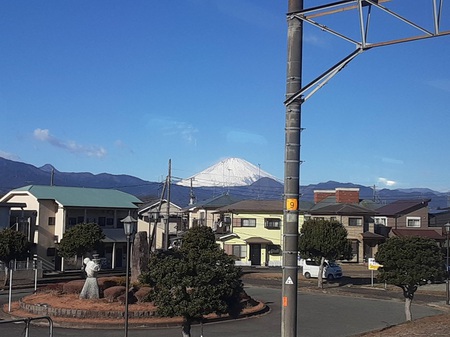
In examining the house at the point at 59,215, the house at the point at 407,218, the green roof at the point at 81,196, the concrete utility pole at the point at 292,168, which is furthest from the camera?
the house at the point at 407,218

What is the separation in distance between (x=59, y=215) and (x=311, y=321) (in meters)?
30.3

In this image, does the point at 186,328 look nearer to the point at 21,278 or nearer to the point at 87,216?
the point at 21,278

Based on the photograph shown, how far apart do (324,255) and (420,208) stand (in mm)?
26261

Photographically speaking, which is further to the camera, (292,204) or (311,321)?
(311,321)

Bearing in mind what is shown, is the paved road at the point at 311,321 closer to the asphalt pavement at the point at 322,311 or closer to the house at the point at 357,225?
the asphalt pavement at the point at 322,311

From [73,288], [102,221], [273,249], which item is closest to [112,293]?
[73,288]

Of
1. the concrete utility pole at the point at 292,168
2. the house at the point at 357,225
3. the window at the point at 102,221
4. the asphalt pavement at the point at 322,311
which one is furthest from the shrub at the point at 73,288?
the house at the point at 357,225

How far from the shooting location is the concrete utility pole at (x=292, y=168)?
8.31 m

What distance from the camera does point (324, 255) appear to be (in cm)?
3631

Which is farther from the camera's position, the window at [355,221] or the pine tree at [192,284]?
the window at [355,221]

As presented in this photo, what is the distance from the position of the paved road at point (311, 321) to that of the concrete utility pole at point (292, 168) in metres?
10.8

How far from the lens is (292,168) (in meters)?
8.32

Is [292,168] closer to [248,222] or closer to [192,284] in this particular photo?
[192,284]

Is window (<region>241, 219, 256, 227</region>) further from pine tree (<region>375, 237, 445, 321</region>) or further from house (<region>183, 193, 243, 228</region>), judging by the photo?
pine tree (<region>375, 237, 445, 321</region>)
